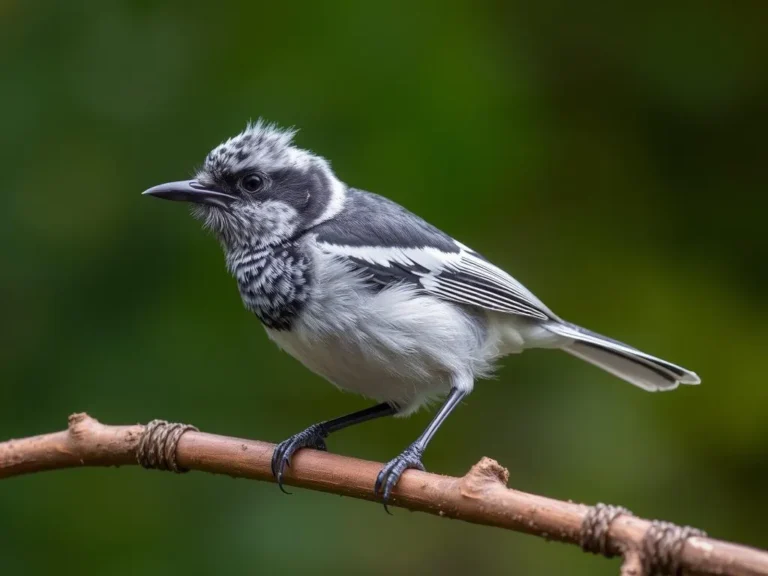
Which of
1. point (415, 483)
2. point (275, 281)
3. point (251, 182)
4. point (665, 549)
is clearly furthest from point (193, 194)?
point (665, 549)

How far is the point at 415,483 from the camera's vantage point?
7.86 ft

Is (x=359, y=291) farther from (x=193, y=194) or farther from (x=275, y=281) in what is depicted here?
(x=193, y=194)

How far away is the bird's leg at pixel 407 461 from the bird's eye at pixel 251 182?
95cm

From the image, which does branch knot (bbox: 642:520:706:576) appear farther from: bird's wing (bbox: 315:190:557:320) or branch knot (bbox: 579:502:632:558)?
bird's wing (bbox: 315:190:557:320)

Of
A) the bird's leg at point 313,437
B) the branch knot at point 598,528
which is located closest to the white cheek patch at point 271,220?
the bird's leg at point 313,437

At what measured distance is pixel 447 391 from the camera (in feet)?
10.3

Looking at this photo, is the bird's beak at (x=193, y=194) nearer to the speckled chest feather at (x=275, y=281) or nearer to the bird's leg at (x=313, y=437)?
the speckled chest feather at (x=275, y=281)

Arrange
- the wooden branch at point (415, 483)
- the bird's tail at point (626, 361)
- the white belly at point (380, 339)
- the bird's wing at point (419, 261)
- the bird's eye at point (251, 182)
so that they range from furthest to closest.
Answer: the bird's tail at point (626, 361)
the bird's eye at point (251, 182)
the bird's wing at point (419, 261)
the white belly at point (380, 339)
the wooden branch at point (415, 483)

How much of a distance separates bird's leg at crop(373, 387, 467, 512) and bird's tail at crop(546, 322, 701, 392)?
613 millimetres

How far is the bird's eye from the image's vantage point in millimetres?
3209

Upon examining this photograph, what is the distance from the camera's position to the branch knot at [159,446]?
2570 millimetres

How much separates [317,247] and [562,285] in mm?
1752

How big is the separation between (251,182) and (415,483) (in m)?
1.30

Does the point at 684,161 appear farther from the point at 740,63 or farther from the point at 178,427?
the point at 178,427
